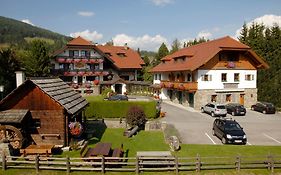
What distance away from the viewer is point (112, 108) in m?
34.7

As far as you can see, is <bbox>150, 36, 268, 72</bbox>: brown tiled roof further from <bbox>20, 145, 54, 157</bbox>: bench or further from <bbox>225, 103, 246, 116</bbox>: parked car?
<bbox>20, 145, 54, 157</bbox>: bench

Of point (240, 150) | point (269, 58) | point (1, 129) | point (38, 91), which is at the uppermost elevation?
point (269, 58)

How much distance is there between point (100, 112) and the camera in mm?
34844

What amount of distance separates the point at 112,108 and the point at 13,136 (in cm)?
1457

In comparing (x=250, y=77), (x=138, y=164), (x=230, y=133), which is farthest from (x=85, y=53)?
(x=138, y=164)

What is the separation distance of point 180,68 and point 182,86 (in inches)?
135

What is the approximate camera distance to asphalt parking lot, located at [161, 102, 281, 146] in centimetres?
2628

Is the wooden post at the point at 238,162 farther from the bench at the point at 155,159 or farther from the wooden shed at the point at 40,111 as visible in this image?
the wooden shed at the point at 40,111

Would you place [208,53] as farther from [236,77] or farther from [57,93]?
[57,93]

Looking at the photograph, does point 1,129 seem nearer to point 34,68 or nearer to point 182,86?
point 182,86

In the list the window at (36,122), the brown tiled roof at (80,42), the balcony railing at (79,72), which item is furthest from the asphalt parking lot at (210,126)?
the brown tiled roof at (80,42)

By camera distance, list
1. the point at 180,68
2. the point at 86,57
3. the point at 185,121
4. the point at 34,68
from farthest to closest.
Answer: the point at 86,57 < the point at 34,68 < the point at 180,68 < the point at 185,121

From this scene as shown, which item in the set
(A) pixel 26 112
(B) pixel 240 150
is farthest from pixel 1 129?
(B) pixel 240 150

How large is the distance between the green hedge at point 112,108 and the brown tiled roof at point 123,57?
26276 mm
